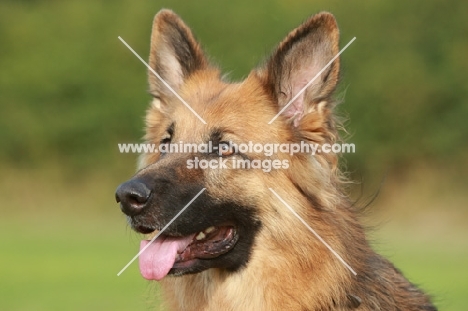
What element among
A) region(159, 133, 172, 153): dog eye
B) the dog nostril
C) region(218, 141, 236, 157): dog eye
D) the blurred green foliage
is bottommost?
the dog nostril

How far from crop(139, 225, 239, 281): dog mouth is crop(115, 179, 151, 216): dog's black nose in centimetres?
40

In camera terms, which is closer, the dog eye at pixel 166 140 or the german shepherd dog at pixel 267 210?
the german shepherd dog at pixel 267 210

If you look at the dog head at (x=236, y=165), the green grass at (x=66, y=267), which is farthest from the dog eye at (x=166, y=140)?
the green grass at (x=66, y=267)

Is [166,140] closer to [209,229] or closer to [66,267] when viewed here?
[209,229]

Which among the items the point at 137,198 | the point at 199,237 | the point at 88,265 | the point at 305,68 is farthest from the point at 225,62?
the point at 137,198

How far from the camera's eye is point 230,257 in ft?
19.6

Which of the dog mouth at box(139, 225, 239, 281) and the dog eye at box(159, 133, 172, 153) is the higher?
the dog eye at box(159, 133, 172, 153)

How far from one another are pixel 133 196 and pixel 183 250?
23.1 inches

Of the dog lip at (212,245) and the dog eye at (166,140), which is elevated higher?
the dog eye at (166,140)

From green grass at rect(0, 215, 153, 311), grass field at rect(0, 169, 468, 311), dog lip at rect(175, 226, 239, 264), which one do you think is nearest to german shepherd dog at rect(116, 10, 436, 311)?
dog lip at rect(175, 226, 239, 264)

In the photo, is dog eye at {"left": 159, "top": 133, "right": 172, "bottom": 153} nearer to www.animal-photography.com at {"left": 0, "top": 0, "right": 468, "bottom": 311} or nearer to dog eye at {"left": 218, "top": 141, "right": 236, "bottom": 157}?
www.animal-photography.com at {"left": 0, "top": 0, "right": 468, "bottom": 311}

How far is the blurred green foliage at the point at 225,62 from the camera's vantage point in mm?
23484

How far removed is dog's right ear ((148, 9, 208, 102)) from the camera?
7.01m

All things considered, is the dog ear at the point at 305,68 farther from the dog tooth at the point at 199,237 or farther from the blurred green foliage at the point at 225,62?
the blurred green foliage at the point at 225,62
